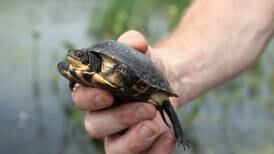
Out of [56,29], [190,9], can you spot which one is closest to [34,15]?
[56,29]

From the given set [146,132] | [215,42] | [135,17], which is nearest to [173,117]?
[146,132]

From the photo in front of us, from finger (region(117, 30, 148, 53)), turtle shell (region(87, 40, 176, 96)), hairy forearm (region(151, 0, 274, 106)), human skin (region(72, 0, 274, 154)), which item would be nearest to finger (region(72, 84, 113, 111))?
human skin (region(72, 0, 274, 154))

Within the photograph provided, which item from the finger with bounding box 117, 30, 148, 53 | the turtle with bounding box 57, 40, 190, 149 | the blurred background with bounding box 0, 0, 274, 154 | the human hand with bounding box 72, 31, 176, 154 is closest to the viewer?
the turtle with bounding box 57, 40, 190, 149

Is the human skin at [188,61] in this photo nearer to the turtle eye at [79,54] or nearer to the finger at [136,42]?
the finger at [136,42]

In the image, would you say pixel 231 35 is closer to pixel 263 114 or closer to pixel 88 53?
pixel 88 53

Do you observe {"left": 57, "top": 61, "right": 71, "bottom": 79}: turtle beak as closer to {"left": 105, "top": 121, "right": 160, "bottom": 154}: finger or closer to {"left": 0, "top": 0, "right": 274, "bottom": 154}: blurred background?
{"left": 105, "top": 121, "right": 160, "bottom": 154}: finger

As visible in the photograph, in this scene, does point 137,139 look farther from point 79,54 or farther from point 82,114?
point 82,114
